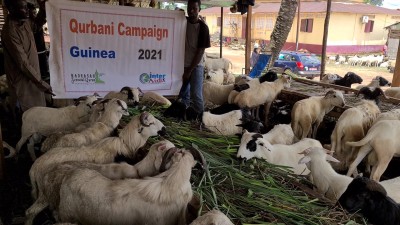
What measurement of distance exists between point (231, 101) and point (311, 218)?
466 centimetres

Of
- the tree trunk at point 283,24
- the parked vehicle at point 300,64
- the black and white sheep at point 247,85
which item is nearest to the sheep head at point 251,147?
the black and white sheep at point 247,85

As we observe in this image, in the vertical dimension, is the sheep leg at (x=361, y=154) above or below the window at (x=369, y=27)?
below

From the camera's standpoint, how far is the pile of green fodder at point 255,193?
286 centimetres

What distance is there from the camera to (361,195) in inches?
117

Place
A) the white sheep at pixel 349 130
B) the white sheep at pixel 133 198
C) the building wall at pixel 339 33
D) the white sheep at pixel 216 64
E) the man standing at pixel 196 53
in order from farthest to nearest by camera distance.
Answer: the building wall at pixel 339 33 → the white sheep at pixel 216 64 → the man standing at pixel 196 53 → the white sheep at pixel 349 130 → the white sheep at pixel 133 198

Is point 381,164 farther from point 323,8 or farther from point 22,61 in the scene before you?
point 323,8

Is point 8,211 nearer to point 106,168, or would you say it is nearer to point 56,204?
point 56,204

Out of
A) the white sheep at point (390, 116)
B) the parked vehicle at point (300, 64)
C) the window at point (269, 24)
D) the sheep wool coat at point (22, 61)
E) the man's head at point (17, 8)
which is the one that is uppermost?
the window at point (269, 24)

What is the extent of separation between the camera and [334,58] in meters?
29.8

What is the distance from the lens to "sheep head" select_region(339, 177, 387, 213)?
296 centimetres

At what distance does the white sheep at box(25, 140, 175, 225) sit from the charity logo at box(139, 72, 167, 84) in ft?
13.3

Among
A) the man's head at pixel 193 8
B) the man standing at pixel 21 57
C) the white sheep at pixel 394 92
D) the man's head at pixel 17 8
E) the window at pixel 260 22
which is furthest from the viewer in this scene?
the window at pixel 260 22

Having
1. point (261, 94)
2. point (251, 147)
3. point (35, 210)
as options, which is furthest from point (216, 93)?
point (35, 210)

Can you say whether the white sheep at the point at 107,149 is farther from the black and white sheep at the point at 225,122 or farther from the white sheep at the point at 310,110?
the white sheep at the point at 310,110
